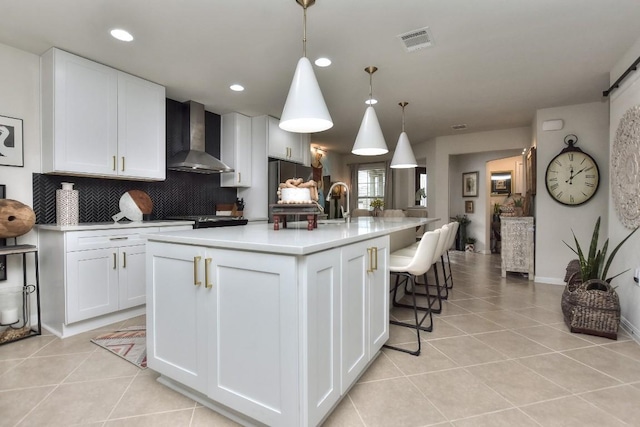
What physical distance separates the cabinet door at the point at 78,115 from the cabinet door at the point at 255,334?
2.19 m

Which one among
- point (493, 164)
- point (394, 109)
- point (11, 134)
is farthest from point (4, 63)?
point (493, 164)

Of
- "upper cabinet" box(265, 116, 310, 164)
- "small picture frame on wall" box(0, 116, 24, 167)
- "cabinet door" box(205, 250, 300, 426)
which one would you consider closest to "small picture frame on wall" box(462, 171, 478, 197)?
"upper cabinet" box(265, 116, 310, 164)

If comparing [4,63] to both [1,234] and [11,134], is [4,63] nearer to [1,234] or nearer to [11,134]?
[11,134]

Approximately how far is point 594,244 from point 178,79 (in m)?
4.18

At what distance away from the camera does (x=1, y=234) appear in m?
2.35

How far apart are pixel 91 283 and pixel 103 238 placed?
39 cm

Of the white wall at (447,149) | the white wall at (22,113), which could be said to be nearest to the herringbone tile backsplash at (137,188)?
the white wall at (22,113)

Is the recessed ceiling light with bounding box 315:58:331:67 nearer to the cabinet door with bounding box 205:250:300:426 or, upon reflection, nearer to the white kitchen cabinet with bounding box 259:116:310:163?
the white kitchen cabinet with bounding box 259:116:310:163

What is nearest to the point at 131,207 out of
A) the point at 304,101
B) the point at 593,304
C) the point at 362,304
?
the point at 304,101

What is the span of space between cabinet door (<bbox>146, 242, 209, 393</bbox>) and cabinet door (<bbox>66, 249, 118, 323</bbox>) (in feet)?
4.26

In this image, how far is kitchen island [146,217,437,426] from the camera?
1292 mm

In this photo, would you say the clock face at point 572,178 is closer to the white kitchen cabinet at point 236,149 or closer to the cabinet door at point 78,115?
the white kitchen cabinet at point 236,149

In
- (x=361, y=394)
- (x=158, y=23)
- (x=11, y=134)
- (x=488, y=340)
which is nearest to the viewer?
(x=361, y=394)

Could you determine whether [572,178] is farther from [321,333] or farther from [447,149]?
[321,333]
